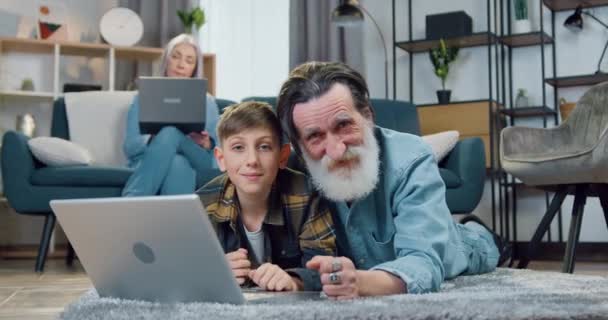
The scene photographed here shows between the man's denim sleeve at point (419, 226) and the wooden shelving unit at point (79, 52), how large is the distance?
9.49 feet

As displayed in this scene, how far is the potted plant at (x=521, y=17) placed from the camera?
4043mm

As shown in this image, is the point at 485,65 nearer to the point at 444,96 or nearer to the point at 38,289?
the point at 444,96

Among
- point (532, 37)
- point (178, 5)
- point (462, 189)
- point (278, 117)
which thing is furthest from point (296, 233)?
point (178, 5)

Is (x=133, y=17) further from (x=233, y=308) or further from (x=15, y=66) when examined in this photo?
(x=233, y=308)

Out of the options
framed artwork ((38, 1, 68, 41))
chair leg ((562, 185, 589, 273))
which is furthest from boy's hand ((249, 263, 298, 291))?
framed artwork ((38, 1, 68, 41))

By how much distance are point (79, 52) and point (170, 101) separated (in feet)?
5.14

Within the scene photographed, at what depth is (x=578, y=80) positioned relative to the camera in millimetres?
3889

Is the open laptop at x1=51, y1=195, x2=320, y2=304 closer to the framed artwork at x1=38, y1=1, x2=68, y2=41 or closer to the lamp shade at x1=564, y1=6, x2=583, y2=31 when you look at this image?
the lamp shade at x1=564, y1=6, x2=583, y2=31

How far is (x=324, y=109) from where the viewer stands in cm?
142

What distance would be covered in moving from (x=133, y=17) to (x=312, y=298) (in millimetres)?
3273

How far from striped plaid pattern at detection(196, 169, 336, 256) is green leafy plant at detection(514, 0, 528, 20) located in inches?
112

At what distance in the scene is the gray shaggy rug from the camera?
1.00 meters

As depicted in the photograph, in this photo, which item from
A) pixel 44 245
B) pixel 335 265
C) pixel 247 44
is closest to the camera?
pixel 335 265

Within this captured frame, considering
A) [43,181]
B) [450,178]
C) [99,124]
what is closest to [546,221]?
[450,178]
